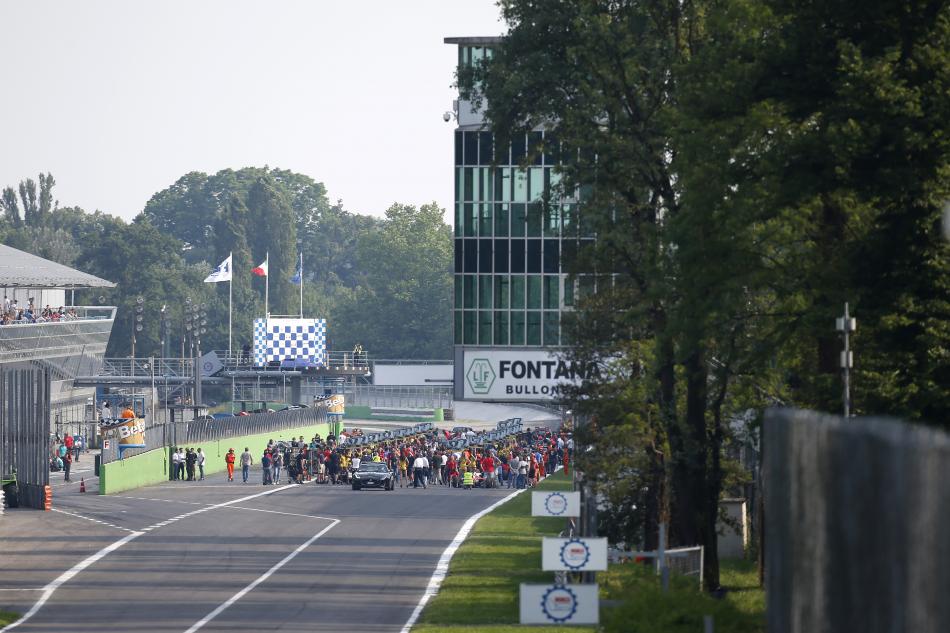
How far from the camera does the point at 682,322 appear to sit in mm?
31141

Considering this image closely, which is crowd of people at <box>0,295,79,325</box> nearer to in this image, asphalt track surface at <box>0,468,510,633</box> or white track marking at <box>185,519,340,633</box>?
asphalt track surface at <box>0,468,510,633</box>

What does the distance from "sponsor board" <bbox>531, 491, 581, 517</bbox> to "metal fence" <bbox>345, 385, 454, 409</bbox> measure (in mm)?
116230

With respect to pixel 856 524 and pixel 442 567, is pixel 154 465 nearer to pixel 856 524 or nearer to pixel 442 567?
pixel 442 567

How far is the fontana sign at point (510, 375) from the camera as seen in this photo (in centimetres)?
5381

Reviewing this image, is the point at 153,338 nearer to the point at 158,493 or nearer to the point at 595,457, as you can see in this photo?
the point at 158,493

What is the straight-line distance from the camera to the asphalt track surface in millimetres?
31406

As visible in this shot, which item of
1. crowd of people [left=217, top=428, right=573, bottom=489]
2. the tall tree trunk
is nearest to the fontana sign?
crowd of people [left=217, top=428, right=573, bottom=489]

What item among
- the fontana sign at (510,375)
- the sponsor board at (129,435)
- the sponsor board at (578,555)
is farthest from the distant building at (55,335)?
the sponsor board at (578,555)

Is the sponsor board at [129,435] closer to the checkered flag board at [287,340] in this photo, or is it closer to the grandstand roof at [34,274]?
the grandstand roof at [34,274]

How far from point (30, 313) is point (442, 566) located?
212ft

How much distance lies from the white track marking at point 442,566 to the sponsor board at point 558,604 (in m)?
8.14

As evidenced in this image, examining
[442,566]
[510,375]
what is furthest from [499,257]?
[442,566]

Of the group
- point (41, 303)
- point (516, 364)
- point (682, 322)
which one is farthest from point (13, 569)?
point (41, 303)

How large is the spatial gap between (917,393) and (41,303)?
Result: 90.9 m
